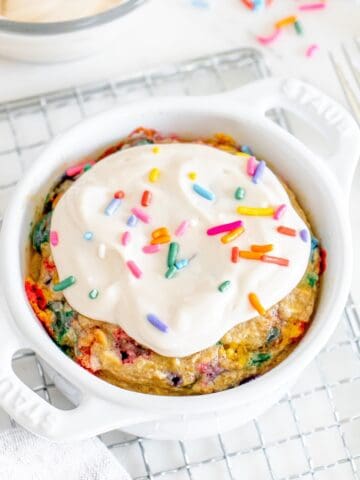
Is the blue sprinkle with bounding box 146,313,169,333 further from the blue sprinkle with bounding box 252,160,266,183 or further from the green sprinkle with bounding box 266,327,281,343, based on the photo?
the blue sprinkle with bounding box 252,160,266,183

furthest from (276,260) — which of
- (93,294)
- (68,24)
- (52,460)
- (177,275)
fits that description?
(68,24)

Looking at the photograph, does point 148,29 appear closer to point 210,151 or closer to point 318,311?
point 210,151

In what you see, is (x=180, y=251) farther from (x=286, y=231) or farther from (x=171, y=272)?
(x=286, y=231)

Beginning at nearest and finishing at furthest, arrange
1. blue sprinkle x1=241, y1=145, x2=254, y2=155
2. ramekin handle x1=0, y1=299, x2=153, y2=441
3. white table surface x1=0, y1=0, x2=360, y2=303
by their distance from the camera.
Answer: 1. ramekin handle x1=0, y1=299, x2=153, y2=441
2. blue sprinkle x1=241, y1=145, x2=254, y2=155
3. white table surface x1=0, y1=0, x2=360, y2=303

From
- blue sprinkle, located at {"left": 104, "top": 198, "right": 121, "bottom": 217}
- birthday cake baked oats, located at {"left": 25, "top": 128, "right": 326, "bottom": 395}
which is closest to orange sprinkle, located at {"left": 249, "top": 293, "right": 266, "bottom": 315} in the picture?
birthday cake baked oats, located at {"left": 25, "top": 128, "right": 326, "bottom": 395}

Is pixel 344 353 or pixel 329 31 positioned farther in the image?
pixel 329 31

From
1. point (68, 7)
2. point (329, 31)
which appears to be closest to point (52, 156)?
point (68, 7)

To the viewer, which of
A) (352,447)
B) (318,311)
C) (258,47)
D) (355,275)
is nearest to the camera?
(318,311)
